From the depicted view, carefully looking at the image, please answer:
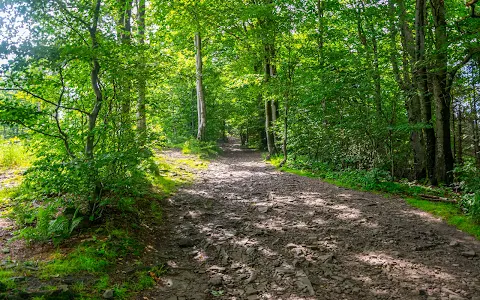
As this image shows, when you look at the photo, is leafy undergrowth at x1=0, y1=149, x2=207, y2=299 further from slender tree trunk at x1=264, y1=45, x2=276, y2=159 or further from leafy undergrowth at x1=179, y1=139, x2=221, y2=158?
leafy undergrowth at x1=179, y1=139, x2=221, y2=158

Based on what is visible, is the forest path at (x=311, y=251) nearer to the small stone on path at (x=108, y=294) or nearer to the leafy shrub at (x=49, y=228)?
the small stone on path at (x=108, y=294)

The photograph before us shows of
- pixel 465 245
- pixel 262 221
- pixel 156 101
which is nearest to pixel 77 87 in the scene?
pixel 156 101

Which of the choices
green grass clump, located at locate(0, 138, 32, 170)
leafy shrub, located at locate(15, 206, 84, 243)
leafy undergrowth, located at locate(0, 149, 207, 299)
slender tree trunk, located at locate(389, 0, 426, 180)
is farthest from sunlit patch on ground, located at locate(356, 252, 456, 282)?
green grass clump, located at locate(0, 138, 32, 170)

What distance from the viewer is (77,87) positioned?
573cm

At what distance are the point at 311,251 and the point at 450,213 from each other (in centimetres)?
363

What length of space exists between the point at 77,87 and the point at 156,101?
69.5 inches

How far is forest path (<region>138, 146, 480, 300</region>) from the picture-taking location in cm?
395

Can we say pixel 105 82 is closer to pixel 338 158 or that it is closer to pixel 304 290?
Result: pixel 304 290

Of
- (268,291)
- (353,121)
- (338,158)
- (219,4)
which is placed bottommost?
(268,291)

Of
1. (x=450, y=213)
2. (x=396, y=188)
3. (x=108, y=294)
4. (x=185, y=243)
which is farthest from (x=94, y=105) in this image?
(x=396, y=188)

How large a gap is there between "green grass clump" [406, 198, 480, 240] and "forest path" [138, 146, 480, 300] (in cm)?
23

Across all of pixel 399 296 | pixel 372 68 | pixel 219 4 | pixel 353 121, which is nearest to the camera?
pixel 399 296

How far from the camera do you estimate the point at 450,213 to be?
21.5ft

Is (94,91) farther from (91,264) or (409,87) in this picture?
(409,87)
